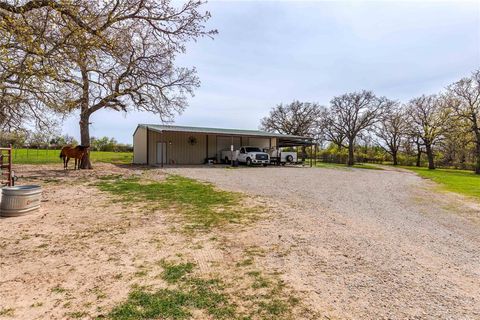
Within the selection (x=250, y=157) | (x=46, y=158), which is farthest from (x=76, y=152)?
(x=46, y=158)

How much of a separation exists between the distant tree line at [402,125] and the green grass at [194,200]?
104 ft

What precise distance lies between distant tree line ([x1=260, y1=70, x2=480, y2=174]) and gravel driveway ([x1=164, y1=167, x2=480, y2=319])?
2914 cm

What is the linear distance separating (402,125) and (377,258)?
41624mm

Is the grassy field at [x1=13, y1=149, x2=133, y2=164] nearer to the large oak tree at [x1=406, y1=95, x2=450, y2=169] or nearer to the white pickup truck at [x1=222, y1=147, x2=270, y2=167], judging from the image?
the white pickup truck at [x1=222, y1=147, x2=270, y2=167]

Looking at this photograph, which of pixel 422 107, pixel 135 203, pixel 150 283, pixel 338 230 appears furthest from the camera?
pixel 422 107

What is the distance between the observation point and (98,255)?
4.07 metres

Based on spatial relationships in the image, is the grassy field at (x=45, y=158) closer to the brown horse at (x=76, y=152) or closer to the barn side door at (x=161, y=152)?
the barn side door at (x=161, y=152)

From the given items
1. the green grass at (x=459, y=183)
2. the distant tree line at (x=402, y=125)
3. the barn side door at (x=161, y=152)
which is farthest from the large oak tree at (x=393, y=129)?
the barn side door at (x=161, y=152)

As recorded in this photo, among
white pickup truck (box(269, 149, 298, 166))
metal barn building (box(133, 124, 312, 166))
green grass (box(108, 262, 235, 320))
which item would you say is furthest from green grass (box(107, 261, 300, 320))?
white pickup truck (box(269, 149, 298, 166))

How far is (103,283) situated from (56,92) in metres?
7.91

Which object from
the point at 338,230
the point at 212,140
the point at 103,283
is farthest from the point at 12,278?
the point at 212,140

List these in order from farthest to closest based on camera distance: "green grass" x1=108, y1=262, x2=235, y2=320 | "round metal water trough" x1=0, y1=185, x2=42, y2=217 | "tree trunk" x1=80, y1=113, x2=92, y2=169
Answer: "tree trunk" x1=80, y1=113, x2=92, y2=169, "round metal water trough" x1=0, y1=185, x2=42, y2=217, "green grass" x1=108, y1=262, x2=235, y2=320

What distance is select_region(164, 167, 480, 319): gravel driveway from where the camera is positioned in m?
2.90

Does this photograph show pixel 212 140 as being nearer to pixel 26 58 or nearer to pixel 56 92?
pixel 56 92
